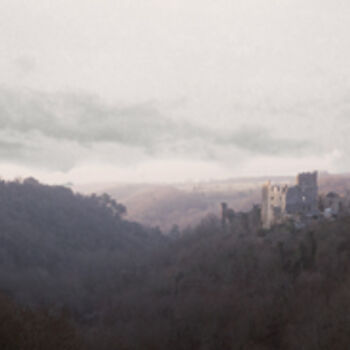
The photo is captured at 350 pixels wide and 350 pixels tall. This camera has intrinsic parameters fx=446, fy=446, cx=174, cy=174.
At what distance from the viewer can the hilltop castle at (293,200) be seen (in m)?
57.9

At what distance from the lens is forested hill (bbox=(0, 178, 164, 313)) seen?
73.1 metres

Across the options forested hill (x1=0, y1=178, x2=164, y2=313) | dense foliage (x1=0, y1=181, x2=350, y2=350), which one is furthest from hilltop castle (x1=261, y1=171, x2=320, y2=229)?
forested hill (x1=0, y1=178, x2=164, y2=313)

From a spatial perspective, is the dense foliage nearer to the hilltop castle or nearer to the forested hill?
the forested hill

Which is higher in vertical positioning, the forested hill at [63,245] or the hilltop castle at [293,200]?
the hilltop castle at [293,200]

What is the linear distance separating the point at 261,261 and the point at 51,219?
76.3 metres

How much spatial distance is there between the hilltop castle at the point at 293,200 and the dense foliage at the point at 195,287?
2379 millimetres

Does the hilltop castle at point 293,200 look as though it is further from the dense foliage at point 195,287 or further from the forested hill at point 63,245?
the forested hill at point 63,245

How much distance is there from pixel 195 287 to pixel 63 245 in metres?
53.1

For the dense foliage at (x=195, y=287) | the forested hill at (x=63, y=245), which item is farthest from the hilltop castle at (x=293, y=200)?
the forested hill at (x=63, y=245)

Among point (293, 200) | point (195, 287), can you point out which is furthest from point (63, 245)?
point (293, 200)

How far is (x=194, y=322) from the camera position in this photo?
4653 centimetres

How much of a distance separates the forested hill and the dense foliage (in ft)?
1.13

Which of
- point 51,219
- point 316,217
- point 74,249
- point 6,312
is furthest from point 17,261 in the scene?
point 6,312

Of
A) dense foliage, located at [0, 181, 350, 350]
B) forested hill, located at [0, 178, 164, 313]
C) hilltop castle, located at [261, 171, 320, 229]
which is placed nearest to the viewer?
dense foliage, located at [0, 181, 350, 350]
